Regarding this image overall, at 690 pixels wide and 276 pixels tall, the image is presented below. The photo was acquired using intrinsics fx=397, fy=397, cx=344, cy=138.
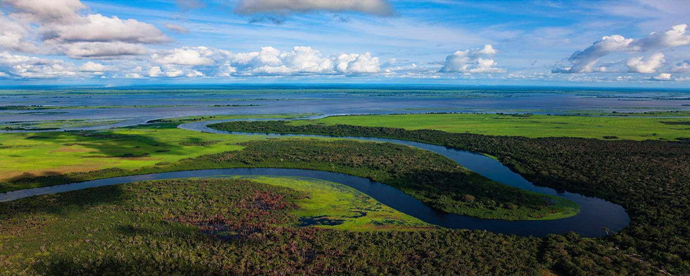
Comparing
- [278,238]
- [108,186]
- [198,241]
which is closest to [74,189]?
[108,186]

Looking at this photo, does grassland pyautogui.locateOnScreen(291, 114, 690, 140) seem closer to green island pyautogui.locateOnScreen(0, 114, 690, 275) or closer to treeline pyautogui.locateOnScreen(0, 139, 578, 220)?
green island pyautogui.locateOnScreen(0, 114, 690, 275)

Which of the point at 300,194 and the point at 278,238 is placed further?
the point at 300,194

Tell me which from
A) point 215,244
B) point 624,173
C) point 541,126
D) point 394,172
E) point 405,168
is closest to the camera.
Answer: point 215,244

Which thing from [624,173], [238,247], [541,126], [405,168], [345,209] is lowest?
[238,247]

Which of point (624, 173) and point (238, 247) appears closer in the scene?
point (238, 247)

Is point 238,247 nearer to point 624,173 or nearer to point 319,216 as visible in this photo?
point 319,216

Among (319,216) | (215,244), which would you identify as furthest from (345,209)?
(215,244)

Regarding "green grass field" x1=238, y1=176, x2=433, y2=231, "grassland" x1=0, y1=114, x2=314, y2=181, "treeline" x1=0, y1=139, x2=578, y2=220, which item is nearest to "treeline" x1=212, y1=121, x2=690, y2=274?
"treeline" x1=0, y1=139, x2=578, y2=220

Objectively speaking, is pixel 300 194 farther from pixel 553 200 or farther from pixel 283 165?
pixel 553 200
